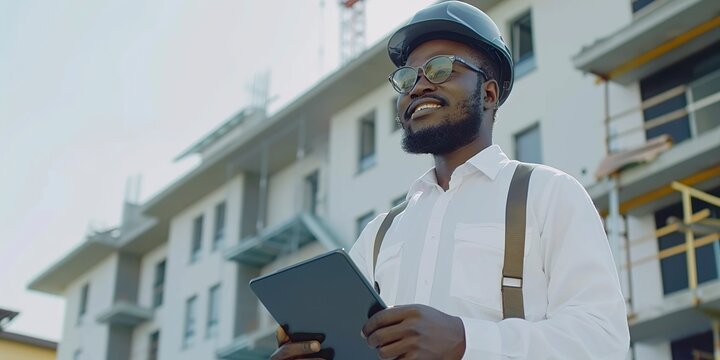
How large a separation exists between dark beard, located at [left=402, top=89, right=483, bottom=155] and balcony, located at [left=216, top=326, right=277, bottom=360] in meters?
25.9

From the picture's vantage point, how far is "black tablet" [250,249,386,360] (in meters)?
2.69

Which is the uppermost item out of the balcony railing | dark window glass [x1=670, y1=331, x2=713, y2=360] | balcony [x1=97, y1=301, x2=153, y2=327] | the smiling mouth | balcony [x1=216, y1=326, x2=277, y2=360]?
balcony [x1=97, y1=301, x2=153, y2=327]

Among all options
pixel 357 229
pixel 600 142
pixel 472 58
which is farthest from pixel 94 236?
pixel 472 58

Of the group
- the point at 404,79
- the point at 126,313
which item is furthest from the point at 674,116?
the point at 126,313

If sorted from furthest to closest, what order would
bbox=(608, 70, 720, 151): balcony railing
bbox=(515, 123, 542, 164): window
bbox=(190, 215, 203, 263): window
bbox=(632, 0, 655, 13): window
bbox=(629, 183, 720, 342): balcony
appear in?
bbox=(190, 215, 203, 263): window < bbox=(515, 123, 542, 164): window < bbox=(632, 0, 655, 13): window < bbox=(608, 70, 720, 151): balcony railing < bbox=(629, 183, 720, 342): balcony

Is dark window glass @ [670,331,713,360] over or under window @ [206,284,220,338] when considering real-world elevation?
under

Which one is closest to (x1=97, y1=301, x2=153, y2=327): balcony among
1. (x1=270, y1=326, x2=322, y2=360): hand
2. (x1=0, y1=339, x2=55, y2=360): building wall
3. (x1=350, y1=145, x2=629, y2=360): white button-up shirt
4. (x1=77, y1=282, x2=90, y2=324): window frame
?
(x1=0, y1=339, x2=55, y2=360): building wall

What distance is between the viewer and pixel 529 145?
23.3 metres

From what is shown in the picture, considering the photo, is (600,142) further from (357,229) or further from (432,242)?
(432,242)

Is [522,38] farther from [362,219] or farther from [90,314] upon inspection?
[90,314]

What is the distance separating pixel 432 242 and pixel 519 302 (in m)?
0.37

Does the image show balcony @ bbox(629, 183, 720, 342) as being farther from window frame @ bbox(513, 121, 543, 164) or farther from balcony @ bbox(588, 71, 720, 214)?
window frame @ bbox(513, 121, 543, 164)

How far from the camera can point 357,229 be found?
94.0 ft

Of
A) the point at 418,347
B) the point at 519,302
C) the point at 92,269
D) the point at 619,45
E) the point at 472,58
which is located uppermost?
the point at 92,269
